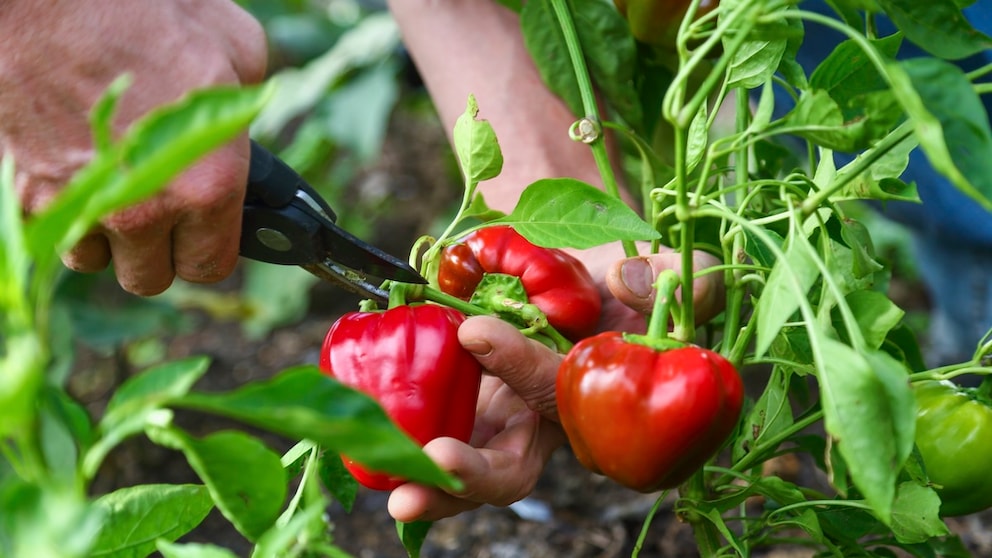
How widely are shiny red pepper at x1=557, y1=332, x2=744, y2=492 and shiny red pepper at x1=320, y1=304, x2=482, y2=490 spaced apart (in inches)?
6.0

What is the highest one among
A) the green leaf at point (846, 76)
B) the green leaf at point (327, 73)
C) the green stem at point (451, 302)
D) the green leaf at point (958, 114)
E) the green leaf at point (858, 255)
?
the green leaf at point (958, 114)

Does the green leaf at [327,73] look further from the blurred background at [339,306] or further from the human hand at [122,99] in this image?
the human hand at [122,99]

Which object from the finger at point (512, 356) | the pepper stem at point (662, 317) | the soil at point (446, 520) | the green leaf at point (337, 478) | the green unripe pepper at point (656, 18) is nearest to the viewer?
the pepper stem at point (662, 317)

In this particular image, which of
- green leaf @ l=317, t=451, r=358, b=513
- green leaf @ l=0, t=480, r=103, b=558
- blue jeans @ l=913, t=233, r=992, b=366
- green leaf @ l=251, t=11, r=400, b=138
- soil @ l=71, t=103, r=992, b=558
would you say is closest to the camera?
green leaf @ l=0, t=480, r=103, b=558

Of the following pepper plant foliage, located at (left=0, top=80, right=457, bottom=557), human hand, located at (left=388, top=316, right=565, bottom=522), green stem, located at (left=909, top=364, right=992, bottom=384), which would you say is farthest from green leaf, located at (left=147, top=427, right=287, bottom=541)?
green stem, located at (left=909, top=364, right=992, bottom=384)

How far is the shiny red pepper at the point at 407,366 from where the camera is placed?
2.75ft

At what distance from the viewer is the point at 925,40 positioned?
66 cm

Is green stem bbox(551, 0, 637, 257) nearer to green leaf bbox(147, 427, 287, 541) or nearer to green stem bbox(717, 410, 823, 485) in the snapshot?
green stem bbox(717, 410, 823, 485)

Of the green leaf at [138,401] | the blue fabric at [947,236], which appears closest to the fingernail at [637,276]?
the green leaf at [138,401]

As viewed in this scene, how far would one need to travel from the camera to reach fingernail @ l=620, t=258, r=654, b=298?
88 cm

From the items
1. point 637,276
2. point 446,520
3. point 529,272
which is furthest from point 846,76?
point 446,520

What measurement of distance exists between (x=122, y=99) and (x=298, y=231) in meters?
0.19

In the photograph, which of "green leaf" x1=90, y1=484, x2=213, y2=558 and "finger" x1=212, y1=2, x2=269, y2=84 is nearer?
"green leaf" x1=90, y1=484, x2=213, y2=558

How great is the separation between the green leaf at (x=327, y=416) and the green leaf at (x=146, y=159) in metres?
0.10
